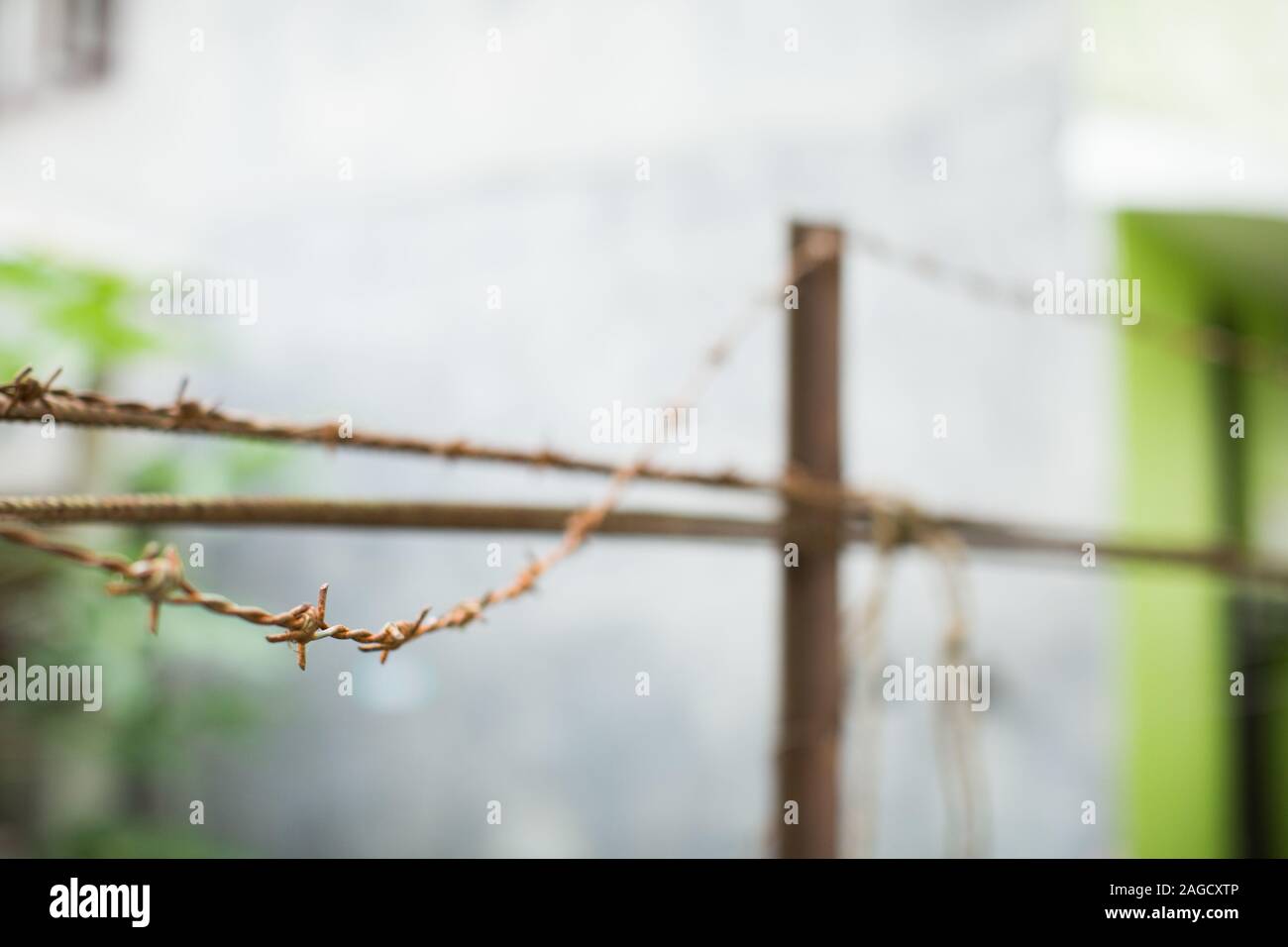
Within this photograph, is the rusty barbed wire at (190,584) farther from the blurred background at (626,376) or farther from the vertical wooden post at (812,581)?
the blurred background at (626,376)

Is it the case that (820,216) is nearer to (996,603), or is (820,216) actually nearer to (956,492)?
(956,492)

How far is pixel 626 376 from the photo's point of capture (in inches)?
150

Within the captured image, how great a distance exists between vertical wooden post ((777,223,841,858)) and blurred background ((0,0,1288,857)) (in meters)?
2.00

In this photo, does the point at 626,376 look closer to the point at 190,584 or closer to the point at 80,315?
the point at 80,315

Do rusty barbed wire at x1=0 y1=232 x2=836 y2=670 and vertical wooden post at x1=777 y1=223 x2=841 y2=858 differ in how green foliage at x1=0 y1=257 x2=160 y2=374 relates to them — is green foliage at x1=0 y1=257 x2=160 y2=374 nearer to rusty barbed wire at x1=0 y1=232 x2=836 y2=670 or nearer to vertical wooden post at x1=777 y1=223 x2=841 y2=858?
vertical wooden post at x1=777 y1=223 x2=841 y2=858

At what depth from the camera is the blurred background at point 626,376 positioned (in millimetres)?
3285

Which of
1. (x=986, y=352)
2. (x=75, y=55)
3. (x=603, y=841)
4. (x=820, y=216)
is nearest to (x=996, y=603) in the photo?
(x=986, y=352)

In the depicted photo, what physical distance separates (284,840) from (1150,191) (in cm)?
376

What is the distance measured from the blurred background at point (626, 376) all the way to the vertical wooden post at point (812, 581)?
200cm

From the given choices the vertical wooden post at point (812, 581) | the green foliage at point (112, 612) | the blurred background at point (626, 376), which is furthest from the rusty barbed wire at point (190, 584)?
the green foliage at point (112, 612)

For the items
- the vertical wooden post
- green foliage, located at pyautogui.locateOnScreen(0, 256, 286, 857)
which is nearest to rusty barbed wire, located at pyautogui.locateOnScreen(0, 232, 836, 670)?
the vertical wooden post

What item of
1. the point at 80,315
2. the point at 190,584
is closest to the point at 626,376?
the point at 80,315
